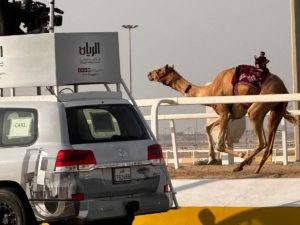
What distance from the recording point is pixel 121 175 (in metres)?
10.6

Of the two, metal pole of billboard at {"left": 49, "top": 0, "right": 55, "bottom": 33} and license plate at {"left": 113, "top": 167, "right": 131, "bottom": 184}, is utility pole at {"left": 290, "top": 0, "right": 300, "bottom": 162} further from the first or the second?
→ license plate at {"left": 113, "top": 167, "right": 131, "bottom": 184}

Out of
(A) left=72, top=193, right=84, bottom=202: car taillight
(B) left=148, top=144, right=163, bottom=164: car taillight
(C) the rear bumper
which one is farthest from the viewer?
(B) left=148, top=144, right=163, bottom=164: car taillight

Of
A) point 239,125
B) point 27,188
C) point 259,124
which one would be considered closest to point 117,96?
point 27,188

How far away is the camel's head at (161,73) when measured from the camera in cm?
2072

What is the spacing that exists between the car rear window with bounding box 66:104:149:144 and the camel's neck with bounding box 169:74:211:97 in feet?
26.7

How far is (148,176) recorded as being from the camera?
1090 centimetres

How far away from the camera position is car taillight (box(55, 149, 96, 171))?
33.5ft

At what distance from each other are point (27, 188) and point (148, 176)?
130 cm

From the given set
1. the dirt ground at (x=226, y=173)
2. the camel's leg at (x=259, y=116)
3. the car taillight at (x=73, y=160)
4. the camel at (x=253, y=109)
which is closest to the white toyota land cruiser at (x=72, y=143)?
the car taillight at (x=73, y=160)

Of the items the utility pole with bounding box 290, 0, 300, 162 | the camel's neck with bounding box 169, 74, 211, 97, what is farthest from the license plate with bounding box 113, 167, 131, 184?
the utility pole with bounding box 290, 0, 300, 162

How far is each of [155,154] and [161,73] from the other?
9870mm

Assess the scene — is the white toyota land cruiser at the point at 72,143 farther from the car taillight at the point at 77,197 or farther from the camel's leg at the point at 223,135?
the camel's leg at the point at 223,135

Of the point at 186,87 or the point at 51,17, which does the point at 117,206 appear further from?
the point at 186,87

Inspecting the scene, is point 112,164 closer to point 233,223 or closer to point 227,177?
point 233,223
